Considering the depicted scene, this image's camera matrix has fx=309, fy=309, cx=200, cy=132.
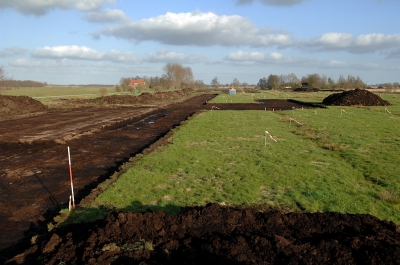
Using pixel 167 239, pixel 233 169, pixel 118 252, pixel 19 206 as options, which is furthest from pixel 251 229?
pixel 19 206

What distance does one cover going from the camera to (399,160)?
12508mm

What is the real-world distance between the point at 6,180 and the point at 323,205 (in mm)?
10441

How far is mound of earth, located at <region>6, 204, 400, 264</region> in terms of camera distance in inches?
189

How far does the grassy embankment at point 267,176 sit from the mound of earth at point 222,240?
146cm

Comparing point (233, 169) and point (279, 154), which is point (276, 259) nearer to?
point (233, 169)

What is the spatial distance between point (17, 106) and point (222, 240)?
41.4m

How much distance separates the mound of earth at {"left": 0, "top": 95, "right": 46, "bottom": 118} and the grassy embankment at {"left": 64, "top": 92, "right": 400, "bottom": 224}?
28.3 metres

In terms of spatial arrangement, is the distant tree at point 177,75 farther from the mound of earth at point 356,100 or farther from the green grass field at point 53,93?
the mound of earth at point 356,100

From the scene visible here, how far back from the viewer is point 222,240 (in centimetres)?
531

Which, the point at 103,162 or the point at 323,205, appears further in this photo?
the point at 103,162

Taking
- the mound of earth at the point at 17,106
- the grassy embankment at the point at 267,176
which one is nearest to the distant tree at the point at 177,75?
the mound of earth at the point at 17,106

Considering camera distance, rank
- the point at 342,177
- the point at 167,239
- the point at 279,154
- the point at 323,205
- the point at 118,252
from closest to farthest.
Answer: the point at 118,252 < the point at 167,239 < the point at 323,205 < the point at 342,177 < the point at 279,154

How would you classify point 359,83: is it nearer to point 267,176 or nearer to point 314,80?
point 314,80

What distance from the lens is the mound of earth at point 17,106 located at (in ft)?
120
